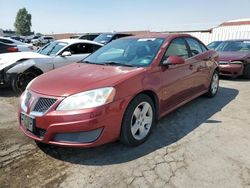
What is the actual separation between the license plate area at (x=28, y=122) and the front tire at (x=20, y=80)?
3.19m

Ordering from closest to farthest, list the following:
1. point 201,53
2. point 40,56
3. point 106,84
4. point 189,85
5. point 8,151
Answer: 1. point 106,84
2. point 8,151
3. point 189,85
4. point 201,53
5. point 40,56

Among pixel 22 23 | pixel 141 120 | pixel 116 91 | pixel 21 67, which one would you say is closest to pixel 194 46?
pixel 141 120

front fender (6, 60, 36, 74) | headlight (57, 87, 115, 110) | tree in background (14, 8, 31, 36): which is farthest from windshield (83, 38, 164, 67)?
tree in background (14, 8, 31, 36)

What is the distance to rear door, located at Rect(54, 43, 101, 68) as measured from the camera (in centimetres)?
695

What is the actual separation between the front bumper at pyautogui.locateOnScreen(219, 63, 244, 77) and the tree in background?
8580cm

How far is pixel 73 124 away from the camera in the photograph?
2.91 metres

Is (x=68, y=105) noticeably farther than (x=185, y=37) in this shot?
No

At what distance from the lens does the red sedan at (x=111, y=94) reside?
117 inches

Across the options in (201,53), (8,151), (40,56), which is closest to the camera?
(8,151)

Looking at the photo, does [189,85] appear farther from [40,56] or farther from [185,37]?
[40,56]

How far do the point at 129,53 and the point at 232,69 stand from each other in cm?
532

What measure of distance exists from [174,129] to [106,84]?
62.8 inches

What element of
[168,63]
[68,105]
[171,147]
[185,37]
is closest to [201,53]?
[185,37]

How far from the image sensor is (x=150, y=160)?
3186 mm
